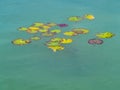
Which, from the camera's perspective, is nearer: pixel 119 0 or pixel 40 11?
pixel 40 11

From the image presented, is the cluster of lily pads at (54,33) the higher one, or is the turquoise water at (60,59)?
the cluster of lily pads at (54,33)

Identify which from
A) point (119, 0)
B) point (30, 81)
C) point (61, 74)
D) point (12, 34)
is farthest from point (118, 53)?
point (119, 0)

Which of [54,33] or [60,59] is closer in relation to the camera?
[60,59]

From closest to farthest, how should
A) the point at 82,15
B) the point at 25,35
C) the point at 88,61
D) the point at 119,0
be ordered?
the point at 88,61 < the point at 25,35 < the point at 82,15 < the point at 119,0

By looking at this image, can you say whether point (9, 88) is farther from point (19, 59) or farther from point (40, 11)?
point (40, 11)

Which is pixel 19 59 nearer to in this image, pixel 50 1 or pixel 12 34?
pixel 12 34

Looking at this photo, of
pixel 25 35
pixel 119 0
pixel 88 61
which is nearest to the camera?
pixel 88 61
